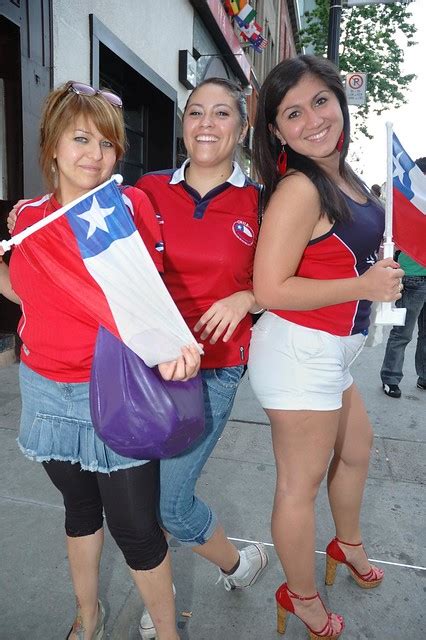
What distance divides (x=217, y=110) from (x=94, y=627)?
1.88 m

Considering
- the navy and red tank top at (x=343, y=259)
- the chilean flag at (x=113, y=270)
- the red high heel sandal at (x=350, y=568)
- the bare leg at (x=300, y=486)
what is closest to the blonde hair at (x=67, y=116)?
the chilean flag at (x=113, y=270)

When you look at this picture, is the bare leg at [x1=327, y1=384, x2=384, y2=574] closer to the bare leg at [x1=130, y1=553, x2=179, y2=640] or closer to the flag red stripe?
the flag red stripe

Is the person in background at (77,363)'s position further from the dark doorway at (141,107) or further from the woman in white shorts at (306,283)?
the dark doorway at (141,107)

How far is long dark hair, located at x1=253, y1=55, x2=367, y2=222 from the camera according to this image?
165 cm

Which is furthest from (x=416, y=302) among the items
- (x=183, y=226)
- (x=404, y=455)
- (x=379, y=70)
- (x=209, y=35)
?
(x=379, y=70)

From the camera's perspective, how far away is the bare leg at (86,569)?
1802 millimetres

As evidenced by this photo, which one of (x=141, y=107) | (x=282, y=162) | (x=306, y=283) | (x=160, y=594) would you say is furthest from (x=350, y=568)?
(x=141, y=107)

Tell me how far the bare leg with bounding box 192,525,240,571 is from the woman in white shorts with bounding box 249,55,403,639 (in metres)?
0.25

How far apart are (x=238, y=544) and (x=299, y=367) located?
3.95 ft

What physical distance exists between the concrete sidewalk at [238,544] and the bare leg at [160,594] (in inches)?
11.3

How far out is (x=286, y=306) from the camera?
1711 millimetres

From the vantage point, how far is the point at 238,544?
2553mm

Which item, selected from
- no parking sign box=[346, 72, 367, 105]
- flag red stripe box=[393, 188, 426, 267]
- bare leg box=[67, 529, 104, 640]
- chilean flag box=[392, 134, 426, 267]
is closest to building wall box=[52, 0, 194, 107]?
no parking sign box=[346, 72, 367, 105]

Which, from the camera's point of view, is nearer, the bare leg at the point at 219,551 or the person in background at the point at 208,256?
the person in background at the point at 208,256
